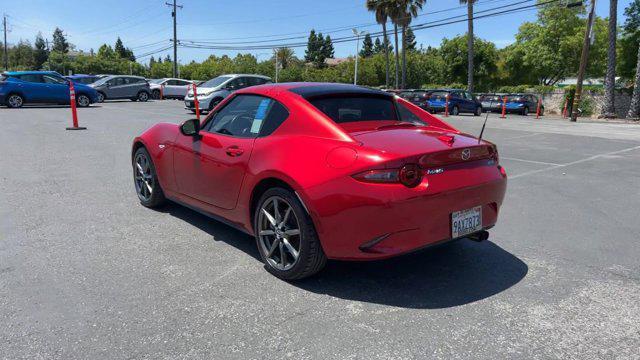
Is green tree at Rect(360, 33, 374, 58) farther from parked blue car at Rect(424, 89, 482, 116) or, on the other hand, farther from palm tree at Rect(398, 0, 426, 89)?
parked blue car at Rect(424, 89, 482, 116)

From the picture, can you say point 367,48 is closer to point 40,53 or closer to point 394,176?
point 40,53

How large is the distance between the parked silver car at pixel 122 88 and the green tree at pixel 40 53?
89.9 m

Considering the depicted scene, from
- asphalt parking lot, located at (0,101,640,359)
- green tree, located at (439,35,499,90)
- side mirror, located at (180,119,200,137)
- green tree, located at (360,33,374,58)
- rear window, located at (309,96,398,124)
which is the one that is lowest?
asphalt parking lot, located at (0,101,640,359)

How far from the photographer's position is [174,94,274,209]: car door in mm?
4074

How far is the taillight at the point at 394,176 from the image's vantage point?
320cm

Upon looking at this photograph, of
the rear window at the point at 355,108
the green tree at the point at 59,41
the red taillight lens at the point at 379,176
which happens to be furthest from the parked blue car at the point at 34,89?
the green tree at the point at 59,41

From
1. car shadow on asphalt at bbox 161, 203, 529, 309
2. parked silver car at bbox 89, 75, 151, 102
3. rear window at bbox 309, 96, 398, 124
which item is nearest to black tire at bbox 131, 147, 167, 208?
car shadow on asphalt at bbox 161, 203, 529, 309

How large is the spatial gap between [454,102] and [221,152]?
25869 mm

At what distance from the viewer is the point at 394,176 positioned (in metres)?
3.22

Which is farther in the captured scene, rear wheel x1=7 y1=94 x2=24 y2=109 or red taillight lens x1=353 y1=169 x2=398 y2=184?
rear wheel x1=7 y1=94 x2=24 y2=109

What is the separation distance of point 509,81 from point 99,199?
194 feet

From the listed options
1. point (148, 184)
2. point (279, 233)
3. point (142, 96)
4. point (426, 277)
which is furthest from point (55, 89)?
point (426, 277)

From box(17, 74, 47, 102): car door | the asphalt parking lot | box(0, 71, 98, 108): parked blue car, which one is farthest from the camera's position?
box(17, 74, 47, 102): car door

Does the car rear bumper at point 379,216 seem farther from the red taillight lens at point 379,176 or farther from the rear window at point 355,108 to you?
the rear window at point 355,108
